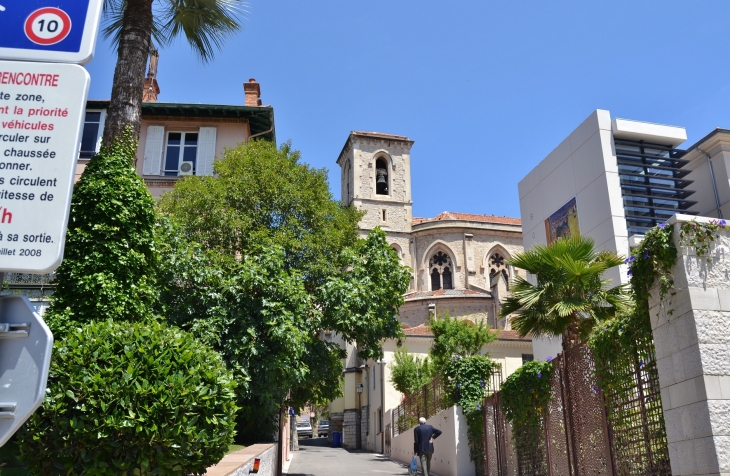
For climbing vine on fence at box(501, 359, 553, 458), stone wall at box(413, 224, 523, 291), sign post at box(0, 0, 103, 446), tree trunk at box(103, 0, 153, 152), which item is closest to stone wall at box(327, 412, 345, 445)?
stone wall at box(413, 224, 523, 291)

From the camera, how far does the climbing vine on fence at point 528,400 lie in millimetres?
11867

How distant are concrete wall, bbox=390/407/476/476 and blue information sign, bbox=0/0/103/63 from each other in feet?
50.9

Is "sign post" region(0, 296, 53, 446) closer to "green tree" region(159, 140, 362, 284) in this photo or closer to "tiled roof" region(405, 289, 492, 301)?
"green tree" region(159, 140, 362, 284)

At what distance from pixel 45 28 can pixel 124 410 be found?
14.9 feet

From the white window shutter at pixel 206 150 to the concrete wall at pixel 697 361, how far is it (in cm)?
1837

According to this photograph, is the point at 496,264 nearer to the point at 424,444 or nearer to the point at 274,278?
the point at 424,444

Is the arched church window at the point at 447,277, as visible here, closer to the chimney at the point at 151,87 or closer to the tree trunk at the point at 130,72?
the chimney at the point at 151,87

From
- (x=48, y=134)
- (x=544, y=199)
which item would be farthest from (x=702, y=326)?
(x=544, y=199)

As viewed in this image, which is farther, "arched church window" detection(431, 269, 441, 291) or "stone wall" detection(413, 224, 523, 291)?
"arched church window" detection(431, 269, 441, 291)

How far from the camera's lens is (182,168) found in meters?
23.2

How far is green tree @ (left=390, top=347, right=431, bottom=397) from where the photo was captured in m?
30.6

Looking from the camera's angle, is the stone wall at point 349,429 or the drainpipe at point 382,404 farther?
the stone wall at point 349,429

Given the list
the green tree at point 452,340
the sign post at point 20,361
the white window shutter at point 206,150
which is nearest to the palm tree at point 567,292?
the sign post at point 20,361

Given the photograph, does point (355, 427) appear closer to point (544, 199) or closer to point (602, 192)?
point (544, 199)
